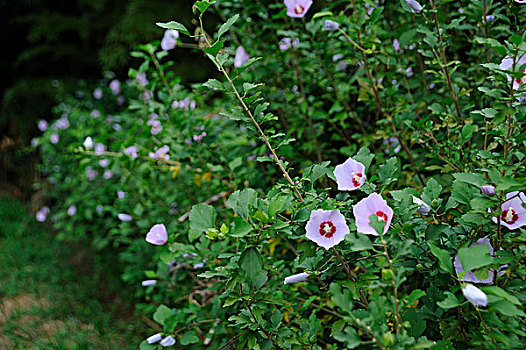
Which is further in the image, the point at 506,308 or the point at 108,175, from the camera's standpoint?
the point at 108,175

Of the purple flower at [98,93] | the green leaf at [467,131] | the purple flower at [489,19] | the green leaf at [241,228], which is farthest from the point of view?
the purple flower at [98,93]

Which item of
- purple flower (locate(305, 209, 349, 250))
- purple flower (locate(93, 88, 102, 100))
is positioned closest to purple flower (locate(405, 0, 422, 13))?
purple flower (locate(305, 209, 349, 250))

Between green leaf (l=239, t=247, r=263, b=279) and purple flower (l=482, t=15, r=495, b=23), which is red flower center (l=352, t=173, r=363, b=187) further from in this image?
purple flower (l=482, t=15, r=495, b=23)

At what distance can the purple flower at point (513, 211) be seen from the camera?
2.76 ft

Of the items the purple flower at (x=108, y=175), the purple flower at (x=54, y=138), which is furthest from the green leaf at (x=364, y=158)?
the purple flower at (x=54, y=138)

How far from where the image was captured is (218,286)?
4.34ft

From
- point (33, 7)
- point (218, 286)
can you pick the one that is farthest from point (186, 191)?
point (33, 7)

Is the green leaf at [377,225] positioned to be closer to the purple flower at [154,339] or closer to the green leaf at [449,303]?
the green leaf at [449,303]

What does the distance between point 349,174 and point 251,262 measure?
0.89 feet

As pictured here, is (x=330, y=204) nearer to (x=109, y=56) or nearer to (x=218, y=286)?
(x=218, y=286)

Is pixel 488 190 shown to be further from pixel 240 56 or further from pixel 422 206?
pixel 240 56

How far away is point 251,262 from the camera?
857 mm

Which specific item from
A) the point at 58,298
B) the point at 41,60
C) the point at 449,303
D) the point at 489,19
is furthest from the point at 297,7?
the point at 41,60

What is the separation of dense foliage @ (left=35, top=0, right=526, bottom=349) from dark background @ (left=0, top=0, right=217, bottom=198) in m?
1.83
